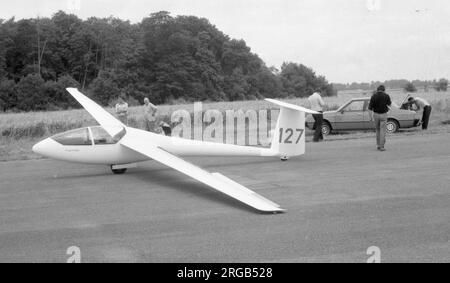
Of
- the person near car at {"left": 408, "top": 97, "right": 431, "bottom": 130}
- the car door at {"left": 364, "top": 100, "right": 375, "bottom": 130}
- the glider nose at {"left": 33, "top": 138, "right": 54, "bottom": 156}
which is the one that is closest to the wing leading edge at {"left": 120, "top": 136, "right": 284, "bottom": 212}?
the glider nose at {"left": 33, "top": 138, "right": 54, "bottom": 156}

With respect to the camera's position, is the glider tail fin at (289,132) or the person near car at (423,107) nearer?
the glider tail fin at (289,132)

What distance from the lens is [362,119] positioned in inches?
790

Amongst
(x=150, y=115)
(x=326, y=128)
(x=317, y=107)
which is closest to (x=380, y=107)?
(x=317, y=107)

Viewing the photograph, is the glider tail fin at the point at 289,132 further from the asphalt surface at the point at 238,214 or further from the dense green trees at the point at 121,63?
the dense green trees at the point at 121,63

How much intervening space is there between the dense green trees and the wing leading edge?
3583cm

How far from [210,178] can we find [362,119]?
12.4 meters

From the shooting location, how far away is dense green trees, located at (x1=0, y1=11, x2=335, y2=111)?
50.7m

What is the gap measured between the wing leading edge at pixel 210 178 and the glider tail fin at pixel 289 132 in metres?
3.13

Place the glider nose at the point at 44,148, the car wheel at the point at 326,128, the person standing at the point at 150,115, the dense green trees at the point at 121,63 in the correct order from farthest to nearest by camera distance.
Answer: the dense green trees at the point at 121,63
the car wheel at the point at 326,128
the person standing at the point at 150,115
the glider nose at the point at 44,148

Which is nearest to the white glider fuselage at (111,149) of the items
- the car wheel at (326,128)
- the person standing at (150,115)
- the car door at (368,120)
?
the person standing at (150,115)

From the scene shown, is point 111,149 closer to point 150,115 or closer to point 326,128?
point 150,115

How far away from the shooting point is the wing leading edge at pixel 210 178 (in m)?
7.88
